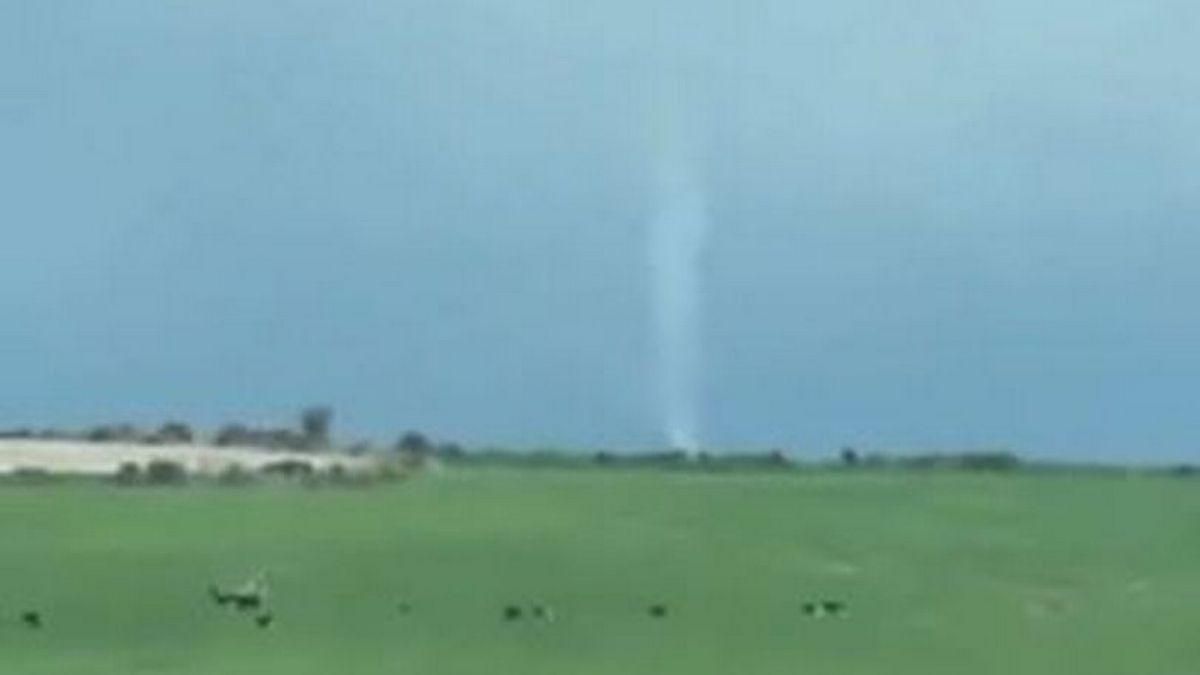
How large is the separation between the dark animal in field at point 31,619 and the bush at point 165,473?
78.4ft

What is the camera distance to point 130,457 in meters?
73.9

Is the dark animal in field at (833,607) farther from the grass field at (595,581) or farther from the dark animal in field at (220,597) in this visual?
the dark animal in field at (220,597)

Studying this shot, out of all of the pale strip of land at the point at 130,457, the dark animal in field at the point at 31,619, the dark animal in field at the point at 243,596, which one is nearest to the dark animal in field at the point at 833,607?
the dark animal in field at the point at 243,596

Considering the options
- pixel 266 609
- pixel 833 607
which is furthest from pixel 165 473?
pixel 833 607

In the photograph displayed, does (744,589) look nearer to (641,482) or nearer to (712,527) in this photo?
(712,527)

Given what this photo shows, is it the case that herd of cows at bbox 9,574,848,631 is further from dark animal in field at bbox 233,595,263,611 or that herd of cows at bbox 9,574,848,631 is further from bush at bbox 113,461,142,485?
bush at bbox 113,461,142,485

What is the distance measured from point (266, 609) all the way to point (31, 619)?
9.37 ft

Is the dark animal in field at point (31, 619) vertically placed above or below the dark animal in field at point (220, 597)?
below

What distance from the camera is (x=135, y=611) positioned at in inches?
1594

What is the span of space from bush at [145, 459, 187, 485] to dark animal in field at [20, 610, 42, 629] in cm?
2389

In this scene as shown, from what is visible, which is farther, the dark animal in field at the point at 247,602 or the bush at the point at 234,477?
the bush at the point at 234,477

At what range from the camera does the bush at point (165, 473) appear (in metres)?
64.8

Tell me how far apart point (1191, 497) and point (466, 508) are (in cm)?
1783

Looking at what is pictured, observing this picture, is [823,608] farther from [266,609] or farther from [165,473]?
[165,473]
